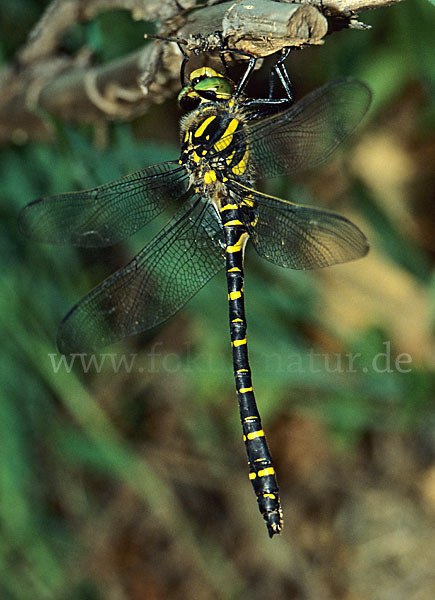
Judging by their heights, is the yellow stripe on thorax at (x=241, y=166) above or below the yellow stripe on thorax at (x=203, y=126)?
below

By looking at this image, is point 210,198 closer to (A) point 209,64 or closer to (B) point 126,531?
(A) point 209,64

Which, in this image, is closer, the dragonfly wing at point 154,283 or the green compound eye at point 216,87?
the green compound eye at point 216,87

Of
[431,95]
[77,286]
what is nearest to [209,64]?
[431,95]

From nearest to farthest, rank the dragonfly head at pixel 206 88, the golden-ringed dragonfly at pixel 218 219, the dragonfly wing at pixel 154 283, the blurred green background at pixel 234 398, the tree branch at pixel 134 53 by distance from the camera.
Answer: the tree branch at pixel 134 53 < the dragonfly head at pixel 206 88 < the golden-ringed dragonfly at pixel 218 219 < the dragonfly wing at pixel 154 283 < the blurred green background at pixel 234 398

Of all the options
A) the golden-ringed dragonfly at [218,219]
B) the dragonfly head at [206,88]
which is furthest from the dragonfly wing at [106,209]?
the dragonfly head at [206,88]

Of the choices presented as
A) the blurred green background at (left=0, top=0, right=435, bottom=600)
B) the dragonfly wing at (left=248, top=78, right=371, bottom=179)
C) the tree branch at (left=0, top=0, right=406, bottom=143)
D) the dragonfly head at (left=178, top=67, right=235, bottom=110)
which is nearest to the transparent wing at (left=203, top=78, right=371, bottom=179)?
the dragonfly wing at (left=248, top=78, right=371, bottom=179)

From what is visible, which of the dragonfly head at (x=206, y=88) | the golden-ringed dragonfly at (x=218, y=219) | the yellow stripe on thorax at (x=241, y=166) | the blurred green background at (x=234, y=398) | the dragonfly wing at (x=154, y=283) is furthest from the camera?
the blurred green background at (x=234, y=398)

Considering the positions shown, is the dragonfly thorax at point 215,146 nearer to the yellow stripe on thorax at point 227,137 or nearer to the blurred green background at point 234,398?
the yellow stripe on thorax at point 227,137
